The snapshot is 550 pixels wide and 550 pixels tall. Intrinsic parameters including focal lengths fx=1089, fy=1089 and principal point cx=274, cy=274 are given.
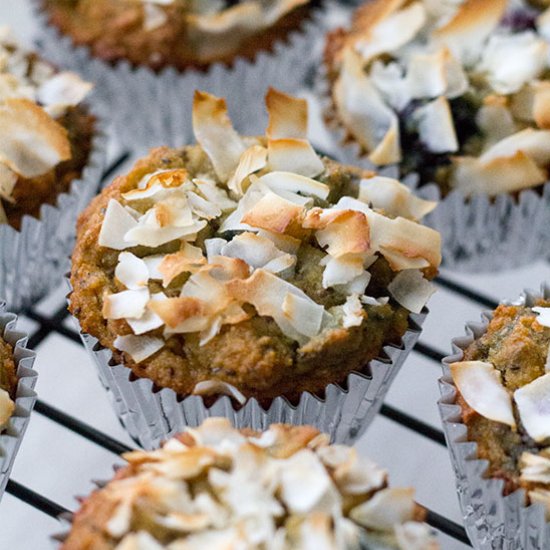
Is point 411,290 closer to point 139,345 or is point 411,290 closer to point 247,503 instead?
point 139,345

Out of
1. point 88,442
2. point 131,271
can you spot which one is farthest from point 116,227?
point 88,442

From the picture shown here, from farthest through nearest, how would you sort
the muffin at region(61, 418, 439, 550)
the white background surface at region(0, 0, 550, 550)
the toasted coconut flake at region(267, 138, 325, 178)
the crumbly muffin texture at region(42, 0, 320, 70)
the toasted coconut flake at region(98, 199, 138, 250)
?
the crumbly muffin texture at region(42, 0, 320, 70) < the white background surface at region(0, 0, 550, 550) < the toasted coconut flake at region(267, 138, 325, 178) < the toasted coconut flake at region(98, 199, 138, 250) < the muffin at region(61, 418, 439, 550)

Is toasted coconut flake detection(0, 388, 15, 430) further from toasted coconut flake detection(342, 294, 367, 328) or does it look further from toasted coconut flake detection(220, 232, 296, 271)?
toasted coconut flake detection(342, 294, 367, 328)

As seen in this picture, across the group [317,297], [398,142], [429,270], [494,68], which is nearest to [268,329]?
[317,297]

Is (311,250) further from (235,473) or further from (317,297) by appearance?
(235,473)

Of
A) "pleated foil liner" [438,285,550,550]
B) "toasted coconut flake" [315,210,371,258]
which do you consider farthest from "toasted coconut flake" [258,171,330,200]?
"pleated foil liner" [438,285,550,550]

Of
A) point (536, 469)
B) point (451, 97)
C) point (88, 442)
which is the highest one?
point (451, 97)

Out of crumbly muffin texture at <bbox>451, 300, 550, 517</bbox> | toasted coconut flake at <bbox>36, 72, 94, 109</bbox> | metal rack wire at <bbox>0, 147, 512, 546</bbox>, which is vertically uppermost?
toasted coconut flake at <bbox>36, 72, 94, 109</bbox>
